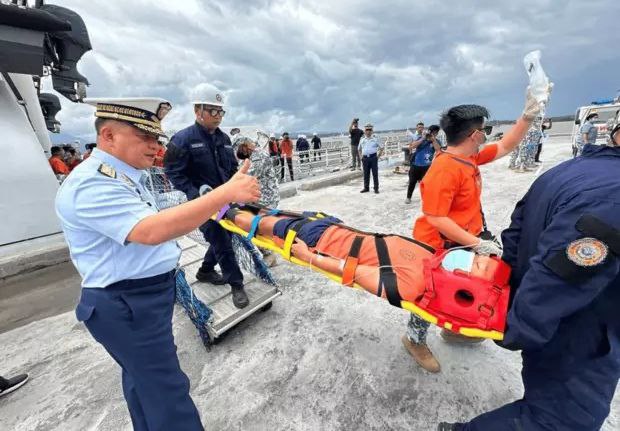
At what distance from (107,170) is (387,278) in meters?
1.44

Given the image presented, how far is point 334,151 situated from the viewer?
14289 millimetres

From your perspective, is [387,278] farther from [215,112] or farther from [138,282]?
[215,112]

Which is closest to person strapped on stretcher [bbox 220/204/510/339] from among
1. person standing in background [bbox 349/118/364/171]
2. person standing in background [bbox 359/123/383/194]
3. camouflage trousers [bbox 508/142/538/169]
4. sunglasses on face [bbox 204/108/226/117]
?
sunglasses on face [bbox 204/108/226/117]

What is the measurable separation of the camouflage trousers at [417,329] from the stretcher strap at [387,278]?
2.75 feet

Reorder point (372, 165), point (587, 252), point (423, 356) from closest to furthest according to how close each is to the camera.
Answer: point (587, 252), point (423, 356), point (372, 165)

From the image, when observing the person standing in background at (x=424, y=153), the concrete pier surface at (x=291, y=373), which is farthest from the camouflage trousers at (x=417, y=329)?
the person standing in background at (x=424, y=153)

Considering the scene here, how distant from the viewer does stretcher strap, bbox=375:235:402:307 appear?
4.92 ft

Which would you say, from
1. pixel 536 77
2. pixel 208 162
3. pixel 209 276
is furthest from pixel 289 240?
pixel 536 77

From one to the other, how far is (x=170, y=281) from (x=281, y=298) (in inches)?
77.4

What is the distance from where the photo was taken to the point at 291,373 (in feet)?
Answer: 7.34

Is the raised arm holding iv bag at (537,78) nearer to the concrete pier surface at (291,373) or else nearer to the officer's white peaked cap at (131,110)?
the concrete pier surface at (291,373)

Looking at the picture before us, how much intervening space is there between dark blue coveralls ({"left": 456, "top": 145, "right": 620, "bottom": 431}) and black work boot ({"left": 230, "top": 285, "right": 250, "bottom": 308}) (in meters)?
2.04

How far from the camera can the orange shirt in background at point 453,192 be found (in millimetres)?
1795

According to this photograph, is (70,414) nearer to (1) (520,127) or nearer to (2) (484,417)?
(2) (484,417)
